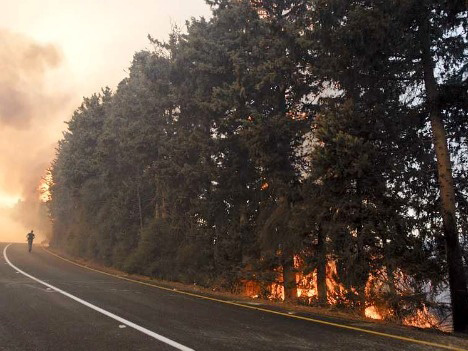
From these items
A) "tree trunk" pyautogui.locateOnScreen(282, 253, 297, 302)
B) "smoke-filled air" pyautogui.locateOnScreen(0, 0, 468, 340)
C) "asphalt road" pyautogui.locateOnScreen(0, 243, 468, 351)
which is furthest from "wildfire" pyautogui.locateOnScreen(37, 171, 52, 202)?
"asphalt road" pyautogui.locateOnScreen(0, 243, 468, 351)

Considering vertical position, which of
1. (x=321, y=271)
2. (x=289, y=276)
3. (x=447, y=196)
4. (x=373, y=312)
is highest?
(x=447, y=196)

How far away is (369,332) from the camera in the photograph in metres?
7.95

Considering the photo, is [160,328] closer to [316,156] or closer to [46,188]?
[316,156]

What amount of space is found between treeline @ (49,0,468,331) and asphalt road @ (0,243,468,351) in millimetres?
3162

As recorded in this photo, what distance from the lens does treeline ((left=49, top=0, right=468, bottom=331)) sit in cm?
1076

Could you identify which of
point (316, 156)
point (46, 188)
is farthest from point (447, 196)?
point (46, 188)

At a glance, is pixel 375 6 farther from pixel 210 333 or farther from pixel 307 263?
pixel 210 333

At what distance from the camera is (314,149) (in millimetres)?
12141

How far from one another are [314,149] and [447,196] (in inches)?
147

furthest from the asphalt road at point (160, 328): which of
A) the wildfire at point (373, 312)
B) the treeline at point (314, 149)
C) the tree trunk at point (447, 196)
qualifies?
the wildfire at point (373, 312)

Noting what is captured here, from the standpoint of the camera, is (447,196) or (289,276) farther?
(289,276)

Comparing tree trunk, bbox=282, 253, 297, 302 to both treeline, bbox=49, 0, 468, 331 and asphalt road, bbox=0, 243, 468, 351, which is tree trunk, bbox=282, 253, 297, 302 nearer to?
treeline, bbox=49, 0, 468, 331

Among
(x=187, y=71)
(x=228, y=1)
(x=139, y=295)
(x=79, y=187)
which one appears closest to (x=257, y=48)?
(x=228, y=1)

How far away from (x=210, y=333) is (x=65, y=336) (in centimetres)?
250
